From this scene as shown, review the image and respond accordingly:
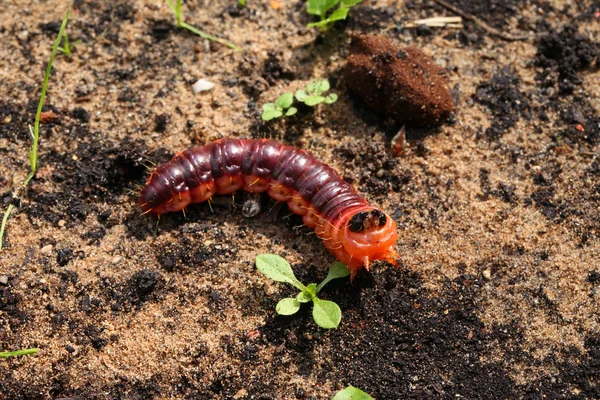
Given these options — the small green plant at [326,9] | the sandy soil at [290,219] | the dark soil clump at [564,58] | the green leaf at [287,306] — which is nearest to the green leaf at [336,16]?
the small green plant at [326,9]

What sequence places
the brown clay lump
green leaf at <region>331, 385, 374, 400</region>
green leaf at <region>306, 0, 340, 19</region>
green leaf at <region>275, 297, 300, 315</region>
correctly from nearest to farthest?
green leaf at <region>331, 385, 374, 400</region>
green leaf at <region>275, 297, 300, 315</region>
the brown clay lump
green leaf at <region>306, 0, 340, 19</region>

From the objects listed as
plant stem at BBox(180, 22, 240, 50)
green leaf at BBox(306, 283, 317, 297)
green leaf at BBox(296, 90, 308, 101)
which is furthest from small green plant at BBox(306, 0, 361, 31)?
green leaf at BBox(306, 283, 317, 297)

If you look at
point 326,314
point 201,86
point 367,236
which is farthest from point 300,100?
point 326,314

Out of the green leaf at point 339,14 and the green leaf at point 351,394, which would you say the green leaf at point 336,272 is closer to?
the green leaf at point 351,394

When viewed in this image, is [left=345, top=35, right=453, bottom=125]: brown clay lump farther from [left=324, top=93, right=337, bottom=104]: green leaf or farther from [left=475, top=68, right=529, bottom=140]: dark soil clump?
[left=475, top=68, right=529, bottom=140]: dark soil clump

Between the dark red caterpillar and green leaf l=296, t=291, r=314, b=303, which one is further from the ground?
the dark red caterpillar

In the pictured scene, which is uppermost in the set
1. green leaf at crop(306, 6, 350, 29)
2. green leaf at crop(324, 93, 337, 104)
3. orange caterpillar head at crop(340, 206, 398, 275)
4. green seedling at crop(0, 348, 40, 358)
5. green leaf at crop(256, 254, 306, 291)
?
green leaf at crop(306, 6, 350, 29)

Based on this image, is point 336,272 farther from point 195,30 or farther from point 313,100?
point 195,30

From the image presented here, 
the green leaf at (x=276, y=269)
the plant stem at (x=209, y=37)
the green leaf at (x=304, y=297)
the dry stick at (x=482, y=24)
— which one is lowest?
the green leaf at (x=304, y=297)
